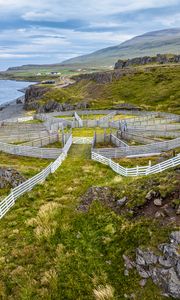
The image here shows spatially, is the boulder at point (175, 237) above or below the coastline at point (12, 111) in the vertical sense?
above

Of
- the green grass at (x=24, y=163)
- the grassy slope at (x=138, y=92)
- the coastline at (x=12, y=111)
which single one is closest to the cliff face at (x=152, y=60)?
the grassy slope at (x=138, y=92)

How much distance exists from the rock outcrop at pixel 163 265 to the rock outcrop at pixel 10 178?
15.9 metres

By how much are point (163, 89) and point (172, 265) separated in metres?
93.7

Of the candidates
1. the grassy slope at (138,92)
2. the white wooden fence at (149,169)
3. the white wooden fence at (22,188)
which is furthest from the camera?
the grassy slope at (138,92)

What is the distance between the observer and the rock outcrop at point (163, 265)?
13.7 meters

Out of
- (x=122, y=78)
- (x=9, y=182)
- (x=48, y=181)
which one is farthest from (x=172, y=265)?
(x=122, y=78)

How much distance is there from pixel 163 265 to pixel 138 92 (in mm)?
97243

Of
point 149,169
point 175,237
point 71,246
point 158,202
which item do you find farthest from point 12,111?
point 175,237

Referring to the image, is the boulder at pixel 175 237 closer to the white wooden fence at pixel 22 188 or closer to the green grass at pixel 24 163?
the white wooden fence at pixel 22 188

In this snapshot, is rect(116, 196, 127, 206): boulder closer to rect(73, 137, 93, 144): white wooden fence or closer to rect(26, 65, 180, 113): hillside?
rect(73, 137, 93, 144): white wooden fence

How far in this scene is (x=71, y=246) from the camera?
17406mm

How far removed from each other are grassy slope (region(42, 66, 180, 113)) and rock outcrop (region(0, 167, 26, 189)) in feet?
188

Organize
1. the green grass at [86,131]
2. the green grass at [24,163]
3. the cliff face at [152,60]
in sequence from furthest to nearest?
1. the cliff face at [152,60]
2. the green grass at [86,131]
3. the green grass at [24,163]

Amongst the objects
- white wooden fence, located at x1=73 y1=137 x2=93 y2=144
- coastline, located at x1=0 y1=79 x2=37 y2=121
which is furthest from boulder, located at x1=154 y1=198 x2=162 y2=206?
coastline, located at x1=0 y1=79 x2=37 y2=121
